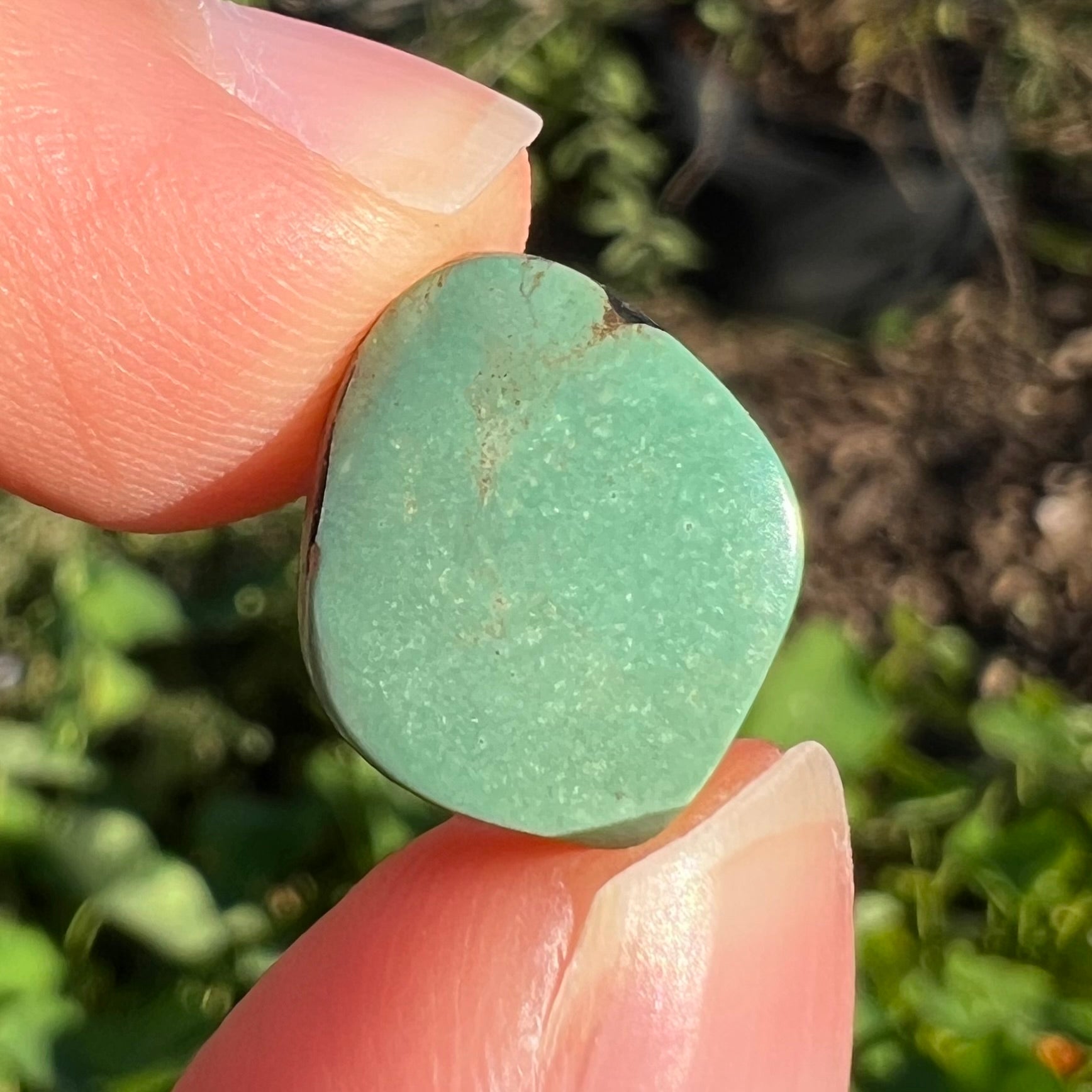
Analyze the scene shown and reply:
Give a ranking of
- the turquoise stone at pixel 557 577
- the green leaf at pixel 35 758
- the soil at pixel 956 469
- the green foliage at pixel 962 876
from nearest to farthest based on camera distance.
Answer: the turquoise stone at pixel 557 577
the green foliage at pixel 962 876
the green leaf at pixel 35 758
the soil at pixel 956 469

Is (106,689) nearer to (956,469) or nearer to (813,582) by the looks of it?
(813,582)

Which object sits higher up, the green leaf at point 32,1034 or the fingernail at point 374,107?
the fingernail at point 374,107

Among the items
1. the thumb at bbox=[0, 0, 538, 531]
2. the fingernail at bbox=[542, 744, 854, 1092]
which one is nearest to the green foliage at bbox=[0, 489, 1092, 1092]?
the fingernail at bbox=[542, 744, 854, 1092]

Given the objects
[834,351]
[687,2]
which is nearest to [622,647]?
[834,351]

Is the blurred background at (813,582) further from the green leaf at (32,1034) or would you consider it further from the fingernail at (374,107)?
the fingernail at (374,107)

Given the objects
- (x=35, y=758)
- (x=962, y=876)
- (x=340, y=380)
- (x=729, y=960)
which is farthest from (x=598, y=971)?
(x=35, y=758)

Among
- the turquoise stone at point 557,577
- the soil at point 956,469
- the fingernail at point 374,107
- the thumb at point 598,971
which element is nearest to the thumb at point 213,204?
the fingernail at point 374,107
